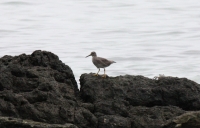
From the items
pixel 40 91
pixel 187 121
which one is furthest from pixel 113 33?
pixel 187 121

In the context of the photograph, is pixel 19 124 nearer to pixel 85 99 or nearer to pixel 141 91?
pixel 85 99

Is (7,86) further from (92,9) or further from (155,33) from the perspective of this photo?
(92,9)

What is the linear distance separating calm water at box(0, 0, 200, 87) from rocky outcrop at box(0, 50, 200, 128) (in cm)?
1071

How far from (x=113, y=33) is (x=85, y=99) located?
24.4m

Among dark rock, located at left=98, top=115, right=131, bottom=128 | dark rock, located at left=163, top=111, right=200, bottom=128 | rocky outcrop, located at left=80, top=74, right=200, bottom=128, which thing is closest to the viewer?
dark rock, located at left=163, top=111, right=200, bottom=128

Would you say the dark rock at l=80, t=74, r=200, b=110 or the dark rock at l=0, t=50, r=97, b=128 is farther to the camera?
→ the dark rock at l=80, t=74, r=200, b=110

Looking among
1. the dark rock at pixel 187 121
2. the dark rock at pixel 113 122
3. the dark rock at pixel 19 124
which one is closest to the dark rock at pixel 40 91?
the dark rock at pixel 113 122

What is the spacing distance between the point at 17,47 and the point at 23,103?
765 inches

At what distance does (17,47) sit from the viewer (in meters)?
29.7

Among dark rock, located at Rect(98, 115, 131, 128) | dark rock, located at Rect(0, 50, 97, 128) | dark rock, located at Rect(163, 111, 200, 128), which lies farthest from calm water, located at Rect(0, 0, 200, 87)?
dark rock, located at Rect(163, 111, 200, 128)

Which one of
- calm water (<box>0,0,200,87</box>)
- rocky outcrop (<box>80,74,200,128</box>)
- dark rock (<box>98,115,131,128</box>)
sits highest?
calm water (<box>0,0,200,87</box>)

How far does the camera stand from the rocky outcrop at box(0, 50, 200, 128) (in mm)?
10430

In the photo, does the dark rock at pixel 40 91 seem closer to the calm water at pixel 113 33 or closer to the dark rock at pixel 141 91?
the dark rock at pixel 141 91

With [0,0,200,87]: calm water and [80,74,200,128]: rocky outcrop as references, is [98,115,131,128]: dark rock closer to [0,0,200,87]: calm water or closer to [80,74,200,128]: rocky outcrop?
[80,74,200,128]: rocky outcrop
